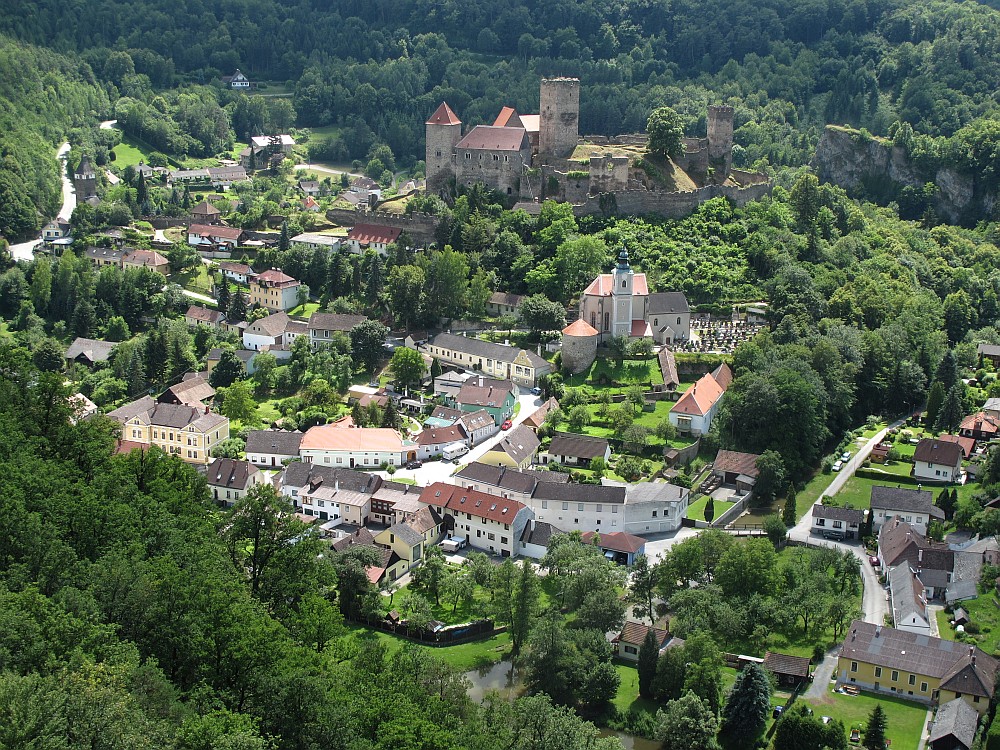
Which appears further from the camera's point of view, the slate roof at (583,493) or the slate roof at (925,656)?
the slate roof at (583,493)

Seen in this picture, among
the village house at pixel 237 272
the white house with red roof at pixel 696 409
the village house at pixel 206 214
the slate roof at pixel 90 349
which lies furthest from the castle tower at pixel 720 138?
the slate roof at pixel 90 349

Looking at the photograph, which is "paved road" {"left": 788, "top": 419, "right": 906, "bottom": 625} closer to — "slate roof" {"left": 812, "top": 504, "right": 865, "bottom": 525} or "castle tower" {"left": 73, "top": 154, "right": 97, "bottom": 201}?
"slate roof" {"left": 812, "top": 504, "right": 865, "bottom": 525}

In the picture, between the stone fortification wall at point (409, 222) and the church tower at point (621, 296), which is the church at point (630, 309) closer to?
the church tower at point (621, 296)

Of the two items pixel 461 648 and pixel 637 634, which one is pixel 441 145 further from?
pixel 637 634

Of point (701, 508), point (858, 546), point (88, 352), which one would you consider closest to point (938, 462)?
point (858, 546)

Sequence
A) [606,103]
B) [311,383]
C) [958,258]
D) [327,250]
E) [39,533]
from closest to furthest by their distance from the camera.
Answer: [39,533]
[311,383]
[327,250]
[958,258]
[606,103]

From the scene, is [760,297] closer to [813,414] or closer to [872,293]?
[872,293]

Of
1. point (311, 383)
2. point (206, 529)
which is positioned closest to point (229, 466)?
point (311, 383)
